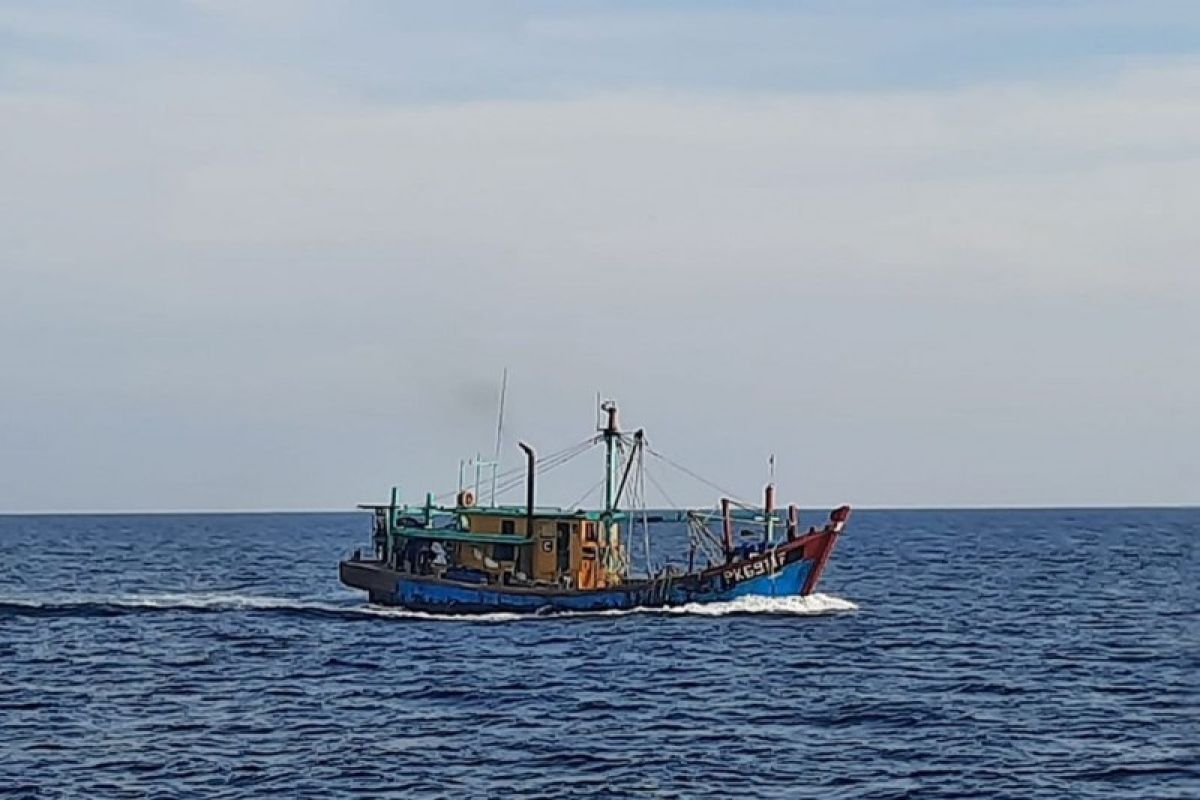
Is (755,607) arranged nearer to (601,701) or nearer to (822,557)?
(822,557)

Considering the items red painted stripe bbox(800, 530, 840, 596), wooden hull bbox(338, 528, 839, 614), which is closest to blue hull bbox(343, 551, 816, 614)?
wooden hull bbox(338, 528, 839, 614)

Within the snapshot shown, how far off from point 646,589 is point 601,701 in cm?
2491

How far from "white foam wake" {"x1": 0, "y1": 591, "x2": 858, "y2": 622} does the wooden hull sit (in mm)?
300

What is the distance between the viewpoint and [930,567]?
15038 cm

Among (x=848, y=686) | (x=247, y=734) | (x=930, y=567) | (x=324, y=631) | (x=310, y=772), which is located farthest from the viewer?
(x=930, y=567)

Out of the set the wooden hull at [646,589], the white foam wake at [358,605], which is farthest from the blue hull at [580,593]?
the white foam wake at [358,605]

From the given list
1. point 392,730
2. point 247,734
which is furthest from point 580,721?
point 247,734

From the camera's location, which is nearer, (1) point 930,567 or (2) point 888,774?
(2) point 888,774

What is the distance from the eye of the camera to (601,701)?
190 feet

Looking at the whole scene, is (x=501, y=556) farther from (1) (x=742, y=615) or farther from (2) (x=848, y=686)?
(2) (x=848, y=686)

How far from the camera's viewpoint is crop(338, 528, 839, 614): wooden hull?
81.9 metres

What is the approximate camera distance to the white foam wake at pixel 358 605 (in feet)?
273

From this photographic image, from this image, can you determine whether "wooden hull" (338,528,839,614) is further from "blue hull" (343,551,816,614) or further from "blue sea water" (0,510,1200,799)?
"blue sea water" (0,510,1200,799)

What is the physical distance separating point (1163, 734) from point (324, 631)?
1552 inches
